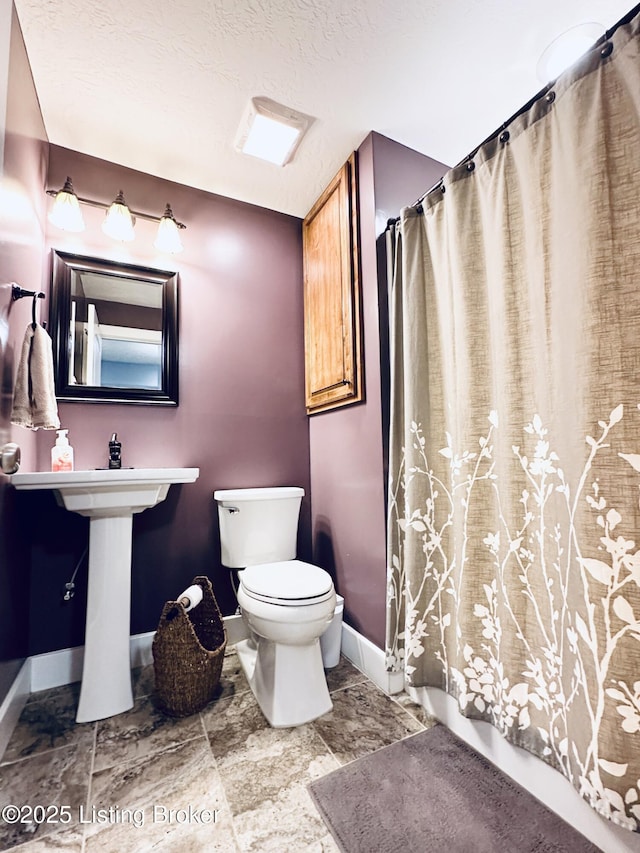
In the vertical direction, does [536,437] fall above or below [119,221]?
below

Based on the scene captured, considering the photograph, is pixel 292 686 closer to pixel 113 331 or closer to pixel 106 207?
pixel 113 331

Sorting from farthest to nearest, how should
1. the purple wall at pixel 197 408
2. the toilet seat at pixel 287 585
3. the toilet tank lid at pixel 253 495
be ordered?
the toilet tank lid at pixel 253 495
the purple wall at pixel 197 408
the toilet seat at pixel 287 585

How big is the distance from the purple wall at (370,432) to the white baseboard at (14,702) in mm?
1226

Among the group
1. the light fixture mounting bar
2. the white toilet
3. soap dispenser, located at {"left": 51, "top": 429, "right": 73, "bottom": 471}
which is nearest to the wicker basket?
the white toilet

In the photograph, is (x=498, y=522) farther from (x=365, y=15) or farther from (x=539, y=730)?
(x=365, y=15)

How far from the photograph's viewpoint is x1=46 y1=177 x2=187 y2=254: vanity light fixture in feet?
5.16

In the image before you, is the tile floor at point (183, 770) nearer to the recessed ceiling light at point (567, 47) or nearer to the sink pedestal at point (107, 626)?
the sink pedestal at point (107, 626)

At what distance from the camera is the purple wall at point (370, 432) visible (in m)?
1.57

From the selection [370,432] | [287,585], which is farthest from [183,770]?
[370,432]

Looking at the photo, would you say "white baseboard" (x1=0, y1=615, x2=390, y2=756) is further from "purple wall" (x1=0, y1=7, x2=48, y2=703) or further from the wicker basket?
the wicker basket

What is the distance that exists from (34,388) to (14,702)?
1.06m

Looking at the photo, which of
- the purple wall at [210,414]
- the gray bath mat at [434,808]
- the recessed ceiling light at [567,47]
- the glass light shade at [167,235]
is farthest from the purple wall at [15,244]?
the recessed ceiling light at [567,47]

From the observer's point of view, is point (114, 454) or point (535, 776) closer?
point (535, 776)

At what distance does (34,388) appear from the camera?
50.4 inches
